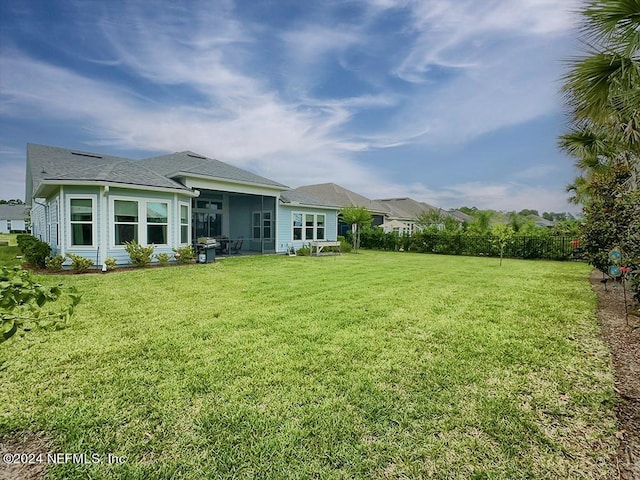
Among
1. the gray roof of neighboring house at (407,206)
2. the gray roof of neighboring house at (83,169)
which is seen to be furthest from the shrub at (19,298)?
the gray roof of neighboring house at (407,206)

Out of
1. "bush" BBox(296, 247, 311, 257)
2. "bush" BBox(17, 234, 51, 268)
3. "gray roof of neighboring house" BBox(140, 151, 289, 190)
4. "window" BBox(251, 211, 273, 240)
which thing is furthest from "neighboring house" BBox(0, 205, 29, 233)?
"bush" BBox(296, 247, 311, 257)

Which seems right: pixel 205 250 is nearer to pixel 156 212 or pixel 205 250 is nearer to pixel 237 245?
pixel 156 212

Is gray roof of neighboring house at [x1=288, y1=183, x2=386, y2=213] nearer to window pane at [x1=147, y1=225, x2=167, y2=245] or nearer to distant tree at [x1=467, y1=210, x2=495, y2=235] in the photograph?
distant tree at [x1=467, y1=210, x2=495, y2=235]

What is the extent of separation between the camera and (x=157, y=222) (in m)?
12.5

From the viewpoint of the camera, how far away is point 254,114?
1688 cm

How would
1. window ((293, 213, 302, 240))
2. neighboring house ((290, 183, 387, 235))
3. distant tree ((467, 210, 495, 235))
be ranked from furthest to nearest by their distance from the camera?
neighboring house ((290, 183, 387, 235)) < distant tree ((467, 210, 495, 235)) < window ((293, 213, 302, 240))

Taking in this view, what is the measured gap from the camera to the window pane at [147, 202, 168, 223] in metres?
12.3

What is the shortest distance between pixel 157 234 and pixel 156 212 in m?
0.86

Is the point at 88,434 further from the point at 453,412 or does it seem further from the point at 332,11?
the point at 332,11

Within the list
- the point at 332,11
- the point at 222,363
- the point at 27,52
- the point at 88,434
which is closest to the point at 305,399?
the point at 222,363

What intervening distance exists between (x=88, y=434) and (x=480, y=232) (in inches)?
887

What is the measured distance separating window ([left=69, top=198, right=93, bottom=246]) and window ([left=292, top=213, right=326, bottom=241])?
9868 mm

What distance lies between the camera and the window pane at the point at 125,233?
38.1 ft

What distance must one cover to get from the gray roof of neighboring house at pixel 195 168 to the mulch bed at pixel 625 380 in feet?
45.4
